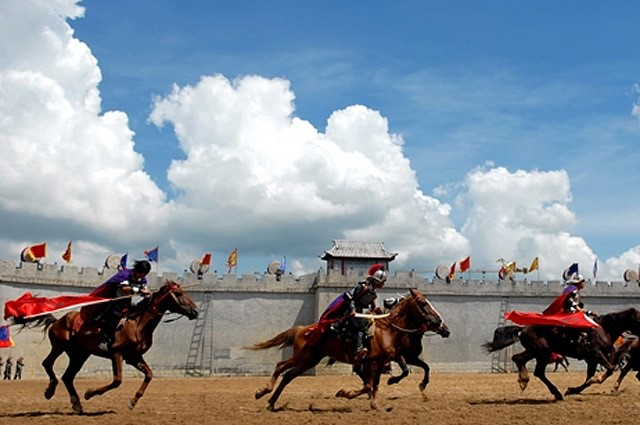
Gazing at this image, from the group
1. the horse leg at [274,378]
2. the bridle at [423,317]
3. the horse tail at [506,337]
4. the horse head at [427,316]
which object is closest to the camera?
the horse leg at [274,378]

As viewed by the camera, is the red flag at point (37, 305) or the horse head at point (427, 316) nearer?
the red flag at point (37, 305)

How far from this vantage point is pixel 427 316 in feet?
46.6

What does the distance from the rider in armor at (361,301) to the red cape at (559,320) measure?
392cm

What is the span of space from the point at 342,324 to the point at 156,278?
87.7 feet

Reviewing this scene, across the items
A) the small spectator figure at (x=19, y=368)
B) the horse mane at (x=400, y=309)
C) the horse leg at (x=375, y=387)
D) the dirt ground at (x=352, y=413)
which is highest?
the horse mane at (x=400, y=309)

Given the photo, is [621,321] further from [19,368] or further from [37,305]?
[19,368]

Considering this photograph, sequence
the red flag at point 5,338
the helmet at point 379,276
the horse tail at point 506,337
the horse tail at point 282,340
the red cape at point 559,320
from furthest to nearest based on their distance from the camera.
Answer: the red flag at point 5,338 → the horse tail at point 506,337 → the red cape at point 559,320 → the horse tail at point 282,340 → the helmet at point 379,276

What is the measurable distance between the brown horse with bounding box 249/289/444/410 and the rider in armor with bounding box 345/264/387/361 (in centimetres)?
21

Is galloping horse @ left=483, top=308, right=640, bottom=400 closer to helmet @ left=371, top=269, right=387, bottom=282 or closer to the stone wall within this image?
helmet @ left=371, top=269, right=387, bottom=282

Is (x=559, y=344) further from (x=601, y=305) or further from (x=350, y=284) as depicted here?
(x=601, y=305)

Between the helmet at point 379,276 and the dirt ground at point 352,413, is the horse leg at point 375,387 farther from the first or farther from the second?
the helmet at point 379,276

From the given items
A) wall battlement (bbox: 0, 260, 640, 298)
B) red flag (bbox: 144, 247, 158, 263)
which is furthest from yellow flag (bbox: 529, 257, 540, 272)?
red flag (bbox: 144, 247, 158, 263)

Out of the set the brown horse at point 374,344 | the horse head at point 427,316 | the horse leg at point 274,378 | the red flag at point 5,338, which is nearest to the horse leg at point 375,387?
the brown horse at point 374,344

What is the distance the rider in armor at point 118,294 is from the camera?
13.3 m
